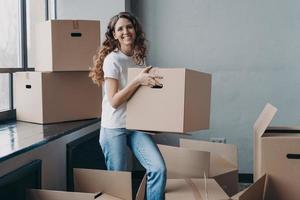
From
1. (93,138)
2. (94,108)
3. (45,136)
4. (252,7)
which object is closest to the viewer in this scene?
(45,136)

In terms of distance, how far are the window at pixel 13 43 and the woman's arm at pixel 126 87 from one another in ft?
3.00

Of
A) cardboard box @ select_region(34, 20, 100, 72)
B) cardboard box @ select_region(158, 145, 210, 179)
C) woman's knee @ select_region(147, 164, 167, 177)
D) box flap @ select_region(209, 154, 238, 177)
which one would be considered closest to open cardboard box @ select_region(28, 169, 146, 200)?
woman's knee @ select_region(147, 164, 167, 177)

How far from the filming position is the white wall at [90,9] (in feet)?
10.8

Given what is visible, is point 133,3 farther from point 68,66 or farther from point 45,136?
point 45,136

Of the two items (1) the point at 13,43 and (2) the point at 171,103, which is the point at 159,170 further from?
(1) the point at 13,43

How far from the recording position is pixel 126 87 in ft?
6.22

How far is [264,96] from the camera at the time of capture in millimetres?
3389

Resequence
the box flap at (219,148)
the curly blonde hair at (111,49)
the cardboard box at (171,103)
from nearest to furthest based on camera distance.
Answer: the cardboard box at (171,103) → the curly blonde hair at (111,49) → the box flap at (219,148)

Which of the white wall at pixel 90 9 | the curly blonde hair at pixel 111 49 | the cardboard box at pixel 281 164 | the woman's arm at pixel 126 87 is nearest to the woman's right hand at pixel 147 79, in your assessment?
the woman's arm at pixel 126 87

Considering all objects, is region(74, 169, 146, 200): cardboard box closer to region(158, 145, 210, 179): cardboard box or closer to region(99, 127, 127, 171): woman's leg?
region(99, 127, 127, 171): woman's leg

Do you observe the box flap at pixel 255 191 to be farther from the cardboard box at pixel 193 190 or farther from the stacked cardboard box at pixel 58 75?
the stacked cardboard box at pixel 58 75

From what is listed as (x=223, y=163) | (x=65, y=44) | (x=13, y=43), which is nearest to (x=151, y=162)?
(x=223, y=163)

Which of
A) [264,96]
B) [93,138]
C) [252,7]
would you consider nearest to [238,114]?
[264,96]

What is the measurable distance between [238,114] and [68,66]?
1625mm
